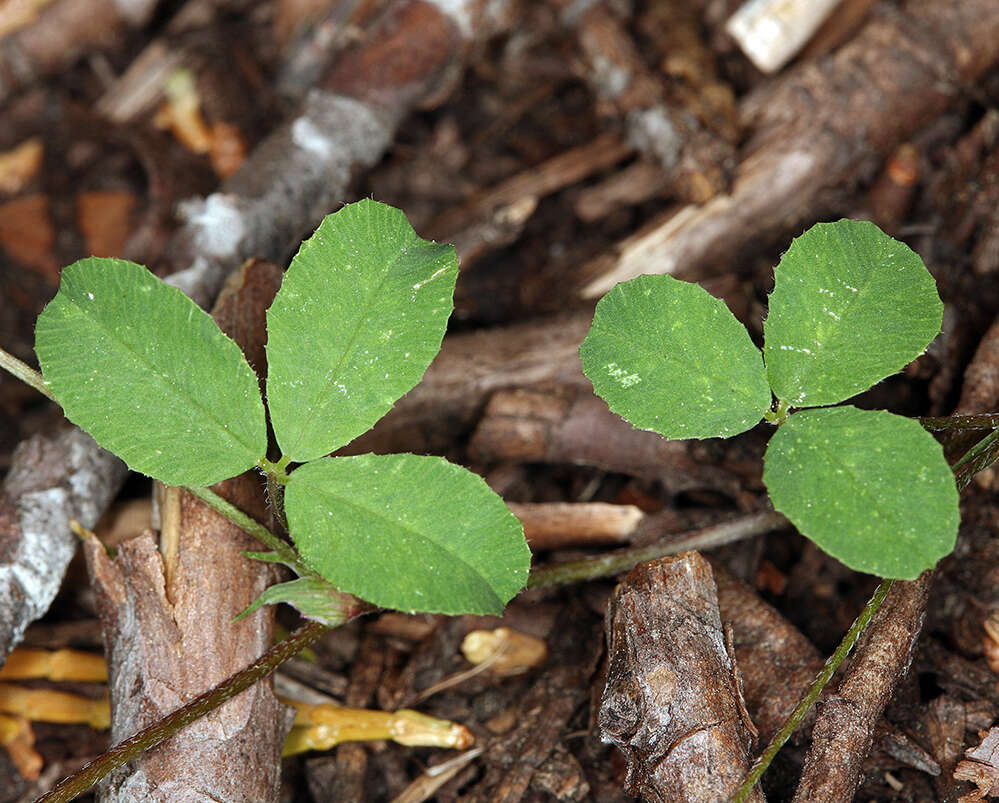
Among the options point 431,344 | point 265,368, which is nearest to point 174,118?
point 265,368

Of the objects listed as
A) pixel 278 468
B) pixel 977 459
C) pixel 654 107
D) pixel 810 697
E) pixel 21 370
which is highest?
pixel 21 370

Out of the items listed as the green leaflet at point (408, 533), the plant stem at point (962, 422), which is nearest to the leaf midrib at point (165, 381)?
the green leaflet at point (408, 533)

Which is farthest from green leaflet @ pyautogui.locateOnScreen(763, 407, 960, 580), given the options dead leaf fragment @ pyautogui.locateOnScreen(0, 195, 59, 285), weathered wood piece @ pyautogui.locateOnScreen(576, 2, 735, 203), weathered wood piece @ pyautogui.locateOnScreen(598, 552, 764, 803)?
dead leaf fragment @ pyautogui.locateOnScreen(0, 195, 59, 285)

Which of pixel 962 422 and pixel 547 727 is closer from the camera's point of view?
pixel 962 422

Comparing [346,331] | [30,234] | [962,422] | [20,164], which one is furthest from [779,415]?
[20,164]

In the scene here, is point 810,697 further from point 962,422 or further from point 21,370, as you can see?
point 21,370

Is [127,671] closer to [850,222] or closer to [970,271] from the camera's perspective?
[850,222]

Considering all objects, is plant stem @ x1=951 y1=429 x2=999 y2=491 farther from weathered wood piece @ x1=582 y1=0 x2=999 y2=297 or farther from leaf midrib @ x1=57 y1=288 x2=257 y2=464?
leaf midrib @ x1=57 y1=288 x2=257 y2=464
